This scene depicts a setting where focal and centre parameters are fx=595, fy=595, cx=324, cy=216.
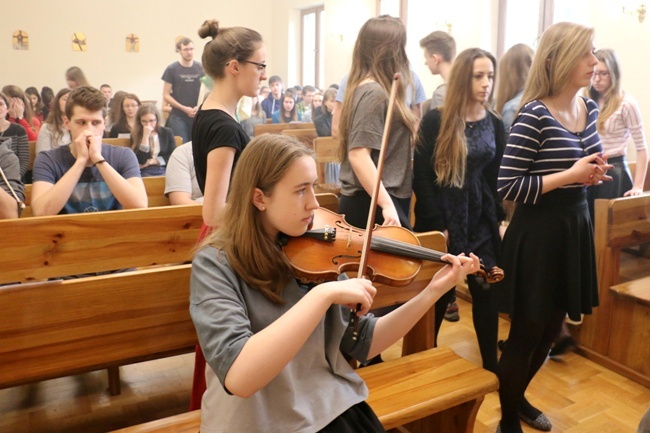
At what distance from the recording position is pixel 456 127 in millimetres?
2357

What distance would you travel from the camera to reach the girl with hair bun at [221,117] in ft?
5.49

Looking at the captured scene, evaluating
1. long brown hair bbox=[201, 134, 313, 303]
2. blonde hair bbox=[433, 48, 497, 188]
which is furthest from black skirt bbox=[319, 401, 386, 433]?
blonde hair bbox=[433, 48, 497, 188]

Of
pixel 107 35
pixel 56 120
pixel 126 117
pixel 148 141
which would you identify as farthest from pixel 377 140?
pixel 107 35

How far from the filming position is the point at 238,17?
1183 cm

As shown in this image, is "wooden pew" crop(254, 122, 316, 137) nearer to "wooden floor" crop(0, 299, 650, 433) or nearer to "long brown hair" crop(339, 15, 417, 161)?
"wooden floor" crop(0, 299, 650, 433)

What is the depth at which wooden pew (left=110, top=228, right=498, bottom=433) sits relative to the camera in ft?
5.32

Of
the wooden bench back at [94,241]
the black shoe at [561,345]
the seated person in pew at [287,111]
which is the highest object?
the seated person in pew at [287,111]

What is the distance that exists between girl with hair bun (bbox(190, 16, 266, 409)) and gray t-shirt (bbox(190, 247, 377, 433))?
0.49m

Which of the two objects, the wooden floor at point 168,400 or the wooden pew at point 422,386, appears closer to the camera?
the wooden pew at point 422,386

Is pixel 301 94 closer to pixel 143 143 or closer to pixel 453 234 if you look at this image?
pixel 143 143

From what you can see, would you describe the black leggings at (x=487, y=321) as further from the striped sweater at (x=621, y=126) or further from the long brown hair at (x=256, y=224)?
A: the striped sweater at (x=621, y=126)

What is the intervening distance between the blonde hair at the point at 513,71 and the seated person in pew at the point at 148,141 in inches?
95.5

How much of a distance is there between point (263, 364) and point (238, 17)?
1170 cm

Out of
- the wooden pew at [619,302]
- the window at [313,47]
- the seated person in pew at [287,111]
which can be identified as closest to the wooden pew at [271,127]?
the seated person in pew at [287,111]
